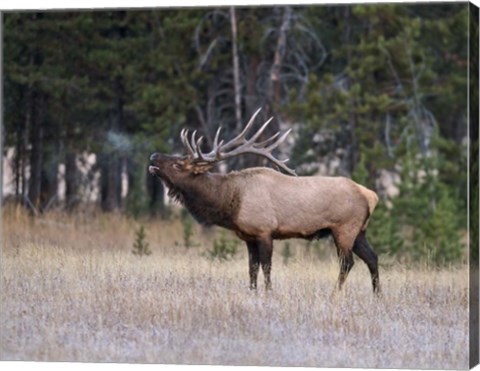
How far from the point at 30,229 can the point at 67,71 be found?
281 centimetres

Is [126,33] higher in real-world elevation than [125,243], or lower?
higher

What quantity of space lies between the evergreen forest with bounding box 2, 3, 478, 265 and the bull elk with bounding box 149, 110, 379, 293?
6715 millimetres

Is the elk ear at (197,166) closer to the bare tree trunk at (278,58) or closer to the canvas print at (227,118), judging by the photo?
the canvas print at (227,118)

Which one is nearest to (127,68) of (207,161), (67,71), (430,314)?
(67,71)

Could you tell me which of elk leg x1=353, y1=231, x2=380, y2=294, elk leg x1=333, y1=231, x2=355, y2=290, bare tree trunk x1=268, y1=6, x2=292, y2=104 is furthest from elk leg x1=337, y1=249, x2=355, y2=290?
bare tree trunk x1=268, y1=6, x2=292, y2=104

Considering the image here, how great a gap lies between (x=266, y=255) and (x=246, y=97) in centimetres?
955

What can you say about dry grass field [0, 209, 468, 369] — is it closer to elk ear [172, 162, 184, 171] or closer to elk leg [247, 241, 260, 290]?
elk leg [247, 241, 260, 290]

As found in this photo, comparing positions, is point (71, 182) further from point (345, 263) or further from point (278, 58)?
point (345, 263)

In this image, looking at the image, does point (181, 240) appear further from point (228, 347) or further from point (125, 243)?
point (228, 347)

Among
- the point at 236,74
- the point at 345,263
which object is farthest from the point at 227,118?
the point at 345,263

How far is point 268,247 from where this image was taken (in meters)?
13.5

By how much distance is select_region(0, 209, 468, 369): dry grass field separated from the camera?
1136 centimetres

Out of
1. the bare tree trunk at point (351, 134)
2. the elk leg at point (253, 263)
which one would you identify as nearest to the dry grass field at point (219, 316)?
the elk leg at point (253, 263)

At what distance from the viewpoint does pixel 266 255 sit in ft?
44.3
